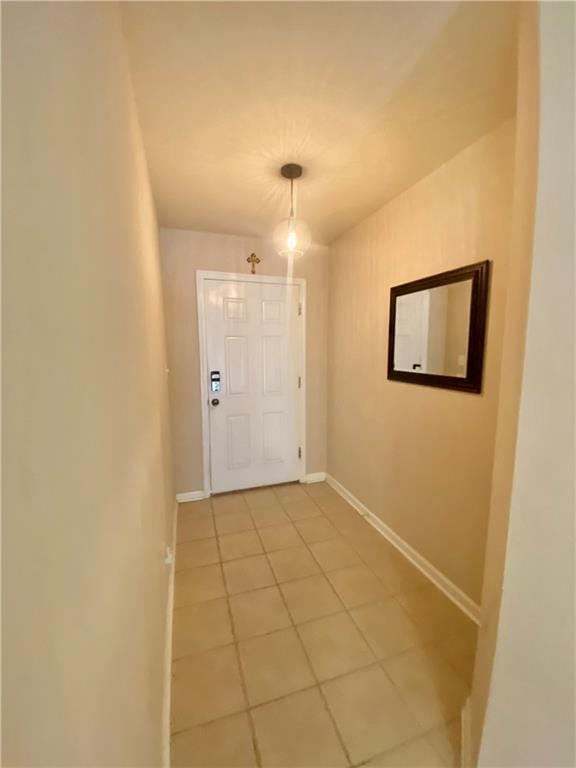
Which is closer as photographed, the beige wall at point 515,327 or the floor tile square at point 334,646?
the beige wall at point 515,327

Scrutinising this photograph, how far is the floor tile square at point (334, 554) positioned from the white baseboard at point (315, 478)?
3.10 ft

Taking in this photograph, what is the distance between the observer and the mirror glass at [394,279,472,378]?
164 centimetres

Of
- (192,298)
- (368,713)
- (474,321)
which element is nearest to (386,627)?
(368,713)

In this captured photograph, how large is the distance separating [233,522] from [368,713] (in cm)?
149

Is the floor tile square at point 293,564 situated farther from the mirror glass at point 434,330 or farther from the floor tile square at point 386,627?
the mirror glass at point 434,330

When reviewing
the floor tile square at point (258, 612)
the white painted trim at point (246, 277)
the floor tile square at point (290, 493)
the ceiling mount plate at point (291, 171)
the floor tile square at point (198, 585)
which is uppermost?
the ceiling mount plate at point (291, 171)

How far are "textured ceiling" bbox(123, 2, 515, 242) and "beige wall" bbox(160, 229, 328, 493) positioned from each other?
29.1 inches

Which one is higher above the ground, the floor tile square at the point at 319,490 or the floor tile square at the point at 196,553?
the floor tile square at the point at 319,490

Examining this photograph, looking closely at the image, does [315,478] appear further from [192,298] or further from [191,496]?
[192,298]

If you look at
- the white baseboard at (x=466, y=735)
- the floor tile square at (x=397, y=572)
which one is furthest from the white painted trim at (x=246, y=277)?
the white baseboard at (x=466, y=735)

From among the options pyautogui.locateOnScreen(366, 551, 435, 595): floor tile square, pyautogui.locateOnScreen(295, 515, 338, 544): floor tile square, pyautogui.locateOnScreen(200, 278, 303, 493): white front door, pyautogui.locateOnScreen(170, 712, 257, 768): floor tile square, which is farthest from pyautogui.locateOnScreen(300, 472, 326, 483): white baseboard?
pyautogui.locateOnScreen(170, 712, 257, 768): floor tile square

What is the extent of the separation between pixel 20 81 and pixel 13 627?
542mm

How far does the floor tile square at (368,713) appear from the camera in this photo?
43.5 inches

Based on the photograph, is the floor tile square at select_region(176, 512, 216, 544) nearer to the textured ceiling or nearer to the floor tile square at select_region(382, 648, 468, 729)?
the floor tile square at select_region(382, 648, 468, 729)
